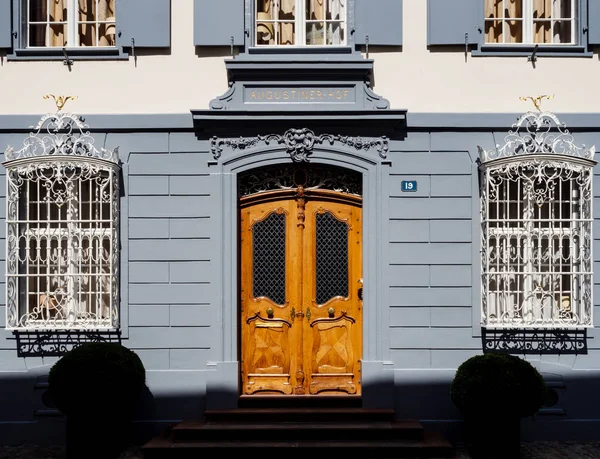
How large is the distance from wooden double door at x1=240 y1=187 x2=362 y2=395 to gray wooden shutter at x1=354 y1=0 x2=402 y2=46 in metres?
1.79

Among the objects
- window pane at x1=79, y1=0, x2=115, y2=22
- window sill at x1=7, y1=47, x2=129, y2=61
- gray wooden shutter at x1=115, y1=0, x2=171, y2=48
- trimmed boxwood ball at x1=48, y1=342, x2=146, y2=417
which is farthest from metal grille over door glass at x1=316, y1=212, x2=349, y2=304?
window pane at x1=79, y1=0, x2=115, y2=22

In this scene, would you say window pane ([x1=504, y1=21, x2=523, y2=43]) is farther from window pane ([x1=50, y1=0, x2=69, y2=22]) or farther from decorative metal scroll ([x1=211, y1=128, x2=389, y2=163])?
window pane ([x1=50, y1=0, x2=69, y2=22])

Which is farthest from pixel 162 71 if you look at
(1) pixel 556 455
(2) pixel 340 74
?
(1) pixel 556 455

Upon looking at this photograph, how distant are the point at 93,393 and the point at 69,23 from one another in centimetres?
424

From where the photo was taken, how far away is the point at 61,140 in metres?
9.20

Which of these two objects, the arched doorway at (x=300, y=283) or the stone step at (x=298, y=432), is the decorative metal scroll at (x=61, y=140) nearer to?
the arched doorway at (x=300, y=283)

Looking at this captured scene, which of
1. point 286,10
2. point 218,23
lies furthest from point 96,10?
point 286,10

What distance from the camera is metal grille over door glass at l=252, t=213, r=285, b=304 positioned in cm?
939

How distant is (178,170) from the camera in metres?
9.19

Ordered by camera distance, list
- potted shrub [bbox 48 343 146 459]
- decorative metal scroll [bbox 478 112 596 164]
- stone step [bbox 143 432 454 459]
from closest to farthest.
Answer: potted shrub [bbox 48 343 146 459]
stone step [bbox 143 432 454 459]
decorative metal scroll [bbox 478 112 596 164]

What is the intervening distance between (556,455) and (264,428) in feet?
10.0

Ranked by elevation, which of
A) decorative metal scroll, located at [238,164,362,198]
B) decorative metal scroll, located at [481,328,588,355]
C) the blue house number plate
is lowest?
decorative metal scroll, located at [481,328,588,355]

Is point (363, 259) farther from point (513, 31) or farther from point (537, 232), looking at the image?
point (513, 31)

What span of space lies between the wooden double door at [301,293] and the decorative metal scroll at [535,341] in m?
1.48
